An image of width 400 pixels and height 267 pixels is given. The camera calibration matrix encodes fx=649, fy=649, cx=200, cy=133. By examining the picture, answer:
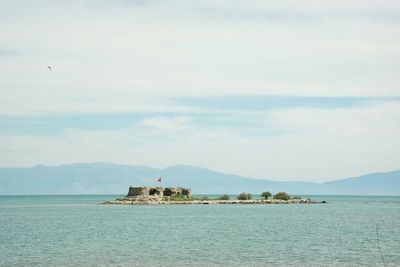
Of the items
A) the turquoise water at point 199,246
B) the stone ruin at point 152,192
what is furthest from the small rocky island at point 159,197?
the turquoise water at point 199,246

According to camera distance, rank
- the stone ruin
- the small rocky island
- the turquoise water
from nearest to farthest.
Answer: the turquoise water, the small rocky island, the stone ruin

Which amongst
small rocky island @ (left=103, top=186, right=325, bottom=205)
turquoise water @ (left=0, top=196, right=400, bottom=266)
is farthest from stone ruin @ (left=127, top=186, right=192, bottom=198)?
turquoise water @ (left=0, top=196, right=400, bottom=266)

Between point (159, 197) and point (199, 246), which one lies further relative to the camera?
point (159, 197)

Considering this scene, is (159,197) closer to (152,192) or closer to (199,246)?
(152,192)

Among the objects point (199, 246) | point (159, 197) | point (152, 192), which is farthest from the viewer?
point (152, 192)

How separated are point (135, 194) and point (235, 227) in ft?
311

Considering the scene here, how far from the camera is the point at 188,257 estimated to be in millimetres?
49156

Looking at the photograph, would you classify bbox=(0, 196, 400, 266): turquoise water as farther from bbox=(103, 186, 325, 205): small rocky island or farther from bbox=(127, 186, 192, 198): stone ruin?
bbox=(127, 186, 192, 198): stone ruin

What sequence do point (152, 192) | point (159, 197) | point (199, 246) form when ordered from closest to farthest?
point (199, 246)
point (159, 197)
point (152, 192)

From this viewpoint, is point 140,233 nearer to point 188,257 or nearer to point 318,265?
point 188,257

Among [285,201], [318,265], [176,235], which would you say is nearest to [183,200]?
[285,201]

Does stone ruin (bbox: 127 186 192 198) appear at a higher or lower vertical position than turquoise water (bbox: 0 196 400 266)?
higher

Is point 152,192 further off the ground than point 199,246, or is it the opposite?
point 152,192

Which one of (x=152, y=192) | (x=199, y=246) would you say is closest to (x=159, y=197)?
Result: (x=152, y=192)
